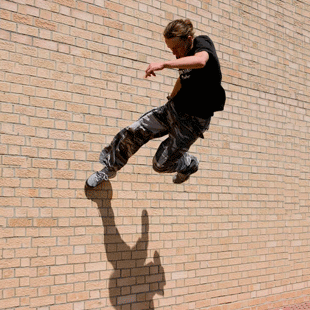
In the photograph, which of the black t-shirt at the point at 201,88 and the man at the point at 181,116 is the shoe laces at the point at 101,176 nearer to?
the man at the point at 181,116

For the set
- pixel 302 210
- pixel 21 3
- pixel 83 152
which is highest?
pixel 21 3

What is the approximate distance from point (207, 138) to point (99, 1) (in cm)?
217

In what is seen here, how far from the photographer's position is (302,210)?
25.7ft

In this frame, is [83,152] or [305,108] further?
[305,108]

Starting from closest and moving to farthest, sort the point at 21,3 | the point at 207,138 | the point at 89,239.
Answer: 1. the point at 21,3
2. the point at 89,239
3. the point at 207,138

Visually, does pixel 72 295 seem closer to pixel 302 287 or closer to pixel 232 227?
pixel 232 227

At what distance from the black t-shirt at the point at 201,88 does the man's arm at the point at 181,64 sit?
28cm

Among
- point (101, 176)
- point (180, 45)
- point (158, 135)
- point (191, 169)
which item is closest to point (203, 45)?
point (180, 45)

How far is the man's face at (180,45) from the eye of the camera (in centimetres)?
420

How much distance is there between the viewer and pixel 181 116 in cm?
468

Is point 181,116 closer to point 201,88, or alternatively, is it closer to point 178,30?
point 201,88

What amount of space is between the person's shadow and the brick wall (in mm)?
15

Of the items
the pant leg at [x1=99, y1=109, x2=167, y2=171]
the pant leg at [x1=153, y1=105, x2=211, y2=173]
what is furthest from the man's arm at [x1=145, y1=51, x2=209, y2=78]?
the pant leg at [x1=99, y1=109, x2=167, y2=171]

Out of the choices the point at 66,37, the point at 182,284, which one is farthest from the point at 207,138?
the point at 66,37
